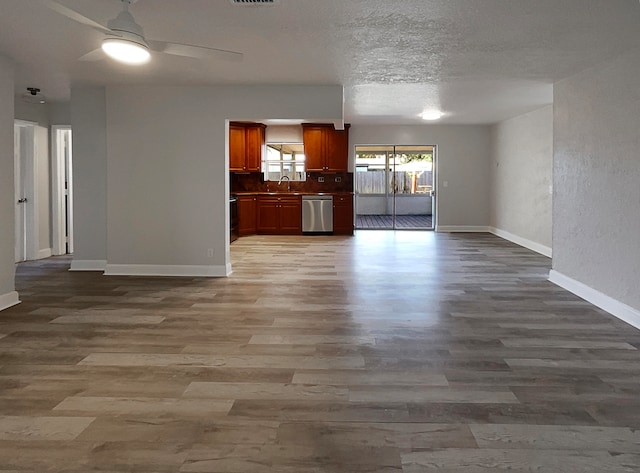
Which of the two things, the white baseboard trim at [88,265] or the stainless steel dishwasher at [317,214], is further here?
the stainless steel dishwasher at [317,214]

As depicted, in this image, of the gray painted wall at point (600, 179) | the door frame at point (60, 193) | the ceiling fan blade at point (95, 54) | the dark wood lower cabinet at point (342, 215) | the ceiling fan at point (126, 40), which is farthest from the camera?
the dark wood lower cabinet at point (342, 215)

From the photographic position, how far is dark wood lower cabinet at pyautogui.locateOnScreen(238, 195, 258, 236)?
36.9 feet

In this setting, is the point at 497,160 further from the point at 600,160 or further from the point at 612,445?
the point at 612,445

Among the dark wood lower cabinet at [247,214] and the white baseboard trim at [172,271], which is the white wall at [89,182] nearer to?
the white baseboard trim at [172,271]

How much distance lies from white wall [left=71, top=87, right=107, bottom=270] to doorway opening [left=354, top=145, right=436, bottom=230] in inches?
317

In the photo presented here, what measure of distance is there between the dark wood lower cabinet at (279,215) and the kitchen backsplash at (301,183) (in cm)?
54

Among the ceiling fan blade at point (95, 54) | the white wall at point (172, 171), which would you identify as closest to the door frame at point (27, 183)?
the white wall at point (172, 171)

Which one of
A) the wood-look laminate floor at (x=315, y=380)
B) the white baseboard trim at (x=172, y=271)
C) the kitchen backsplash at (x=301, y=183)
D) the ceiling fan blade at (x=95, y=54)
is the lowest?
the wood-look laminate floor at (x=315, y=380)

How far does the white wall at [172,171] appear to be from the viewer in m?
6.39

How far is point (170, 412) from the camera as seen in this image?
2609 millimetres

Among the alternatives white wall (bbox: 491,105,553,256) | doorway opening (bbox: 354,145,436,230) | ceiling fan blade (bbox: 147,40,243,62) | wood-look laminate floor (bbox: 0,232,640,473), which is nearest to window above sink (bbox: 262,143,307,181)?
doorway opening (bbox: 354,145,436,230)

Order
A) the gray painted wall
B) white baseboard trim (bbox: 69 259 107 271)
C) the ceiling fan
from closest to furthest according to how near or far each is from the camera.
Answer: the ceiling fan < the gray painted wall < white baseboard trim (bbox: 69 259 107 271)

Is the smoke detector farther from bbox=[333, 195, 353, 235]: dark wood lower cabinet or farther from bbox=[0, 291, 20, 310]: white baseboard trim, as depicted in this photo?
bbox=[333, 195, 353, 235]: dark wood lower cabinet

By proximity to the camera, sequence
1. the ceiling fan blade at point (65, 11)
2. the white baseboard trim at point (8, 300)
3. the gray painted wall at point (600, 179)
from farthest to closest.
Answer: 1. the white baseboard trim at point (8, 300)
2. the gray painted wall at point (600, 179)
3. the ceiling fan blade at point (65, 11)
